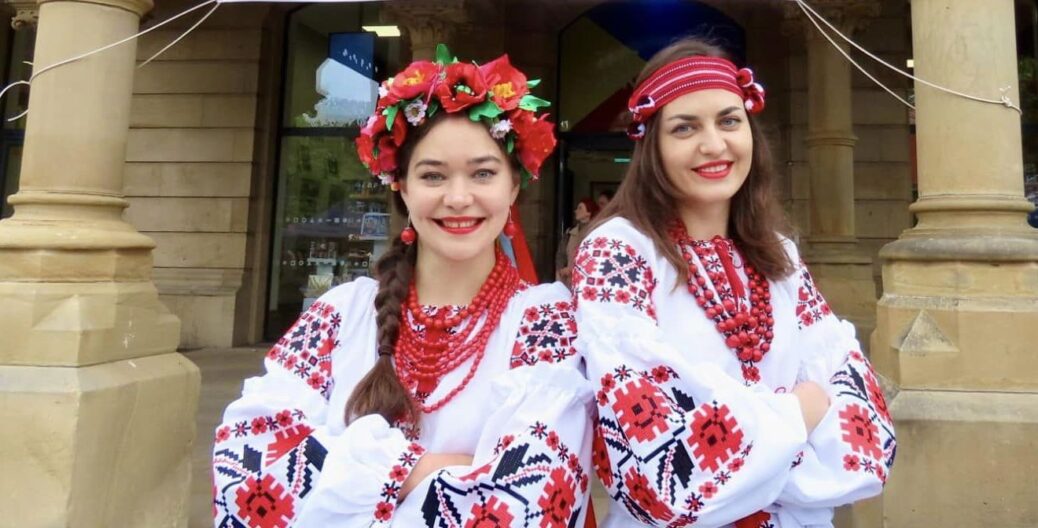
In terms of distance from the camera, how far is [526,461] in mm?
1491

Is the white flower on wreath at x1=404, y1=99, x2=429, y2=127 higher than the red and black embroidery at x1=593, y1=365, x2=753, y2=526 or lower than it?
higher

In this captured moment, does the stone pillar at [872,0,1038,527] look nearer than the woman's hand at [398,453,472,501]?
No

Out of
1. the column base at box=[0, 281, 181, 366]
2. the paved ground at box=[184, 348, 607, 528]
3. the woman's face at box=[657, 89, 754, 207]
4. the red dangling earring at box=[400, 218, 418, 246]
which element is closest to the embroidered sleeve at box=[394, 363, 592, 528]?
the red dangling earring at box=[400, 218, 418, 246]

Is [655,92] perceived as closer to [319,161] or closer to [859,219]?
[859,219]

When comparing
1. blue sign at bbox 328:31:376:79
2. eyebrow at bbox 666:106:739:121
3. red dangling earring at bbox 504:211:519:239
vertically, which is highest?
blue sign at bbox 328:31:376:79

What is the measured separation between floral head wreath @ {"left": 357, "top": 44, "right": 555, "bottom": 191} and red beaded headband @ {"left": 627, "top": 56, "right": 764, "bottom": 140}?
0.87ft

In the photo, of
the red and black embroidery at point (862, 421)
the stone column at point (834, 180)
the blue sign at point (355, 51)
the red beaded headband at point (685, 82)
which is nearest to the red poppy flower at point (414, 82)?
the red beaded headband at point (685, 82)

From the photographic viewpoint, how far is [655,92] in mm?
1790

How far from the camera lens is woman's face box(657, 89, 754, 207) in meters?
1.74

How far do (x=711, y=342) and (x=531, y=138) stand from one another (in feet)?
2.33

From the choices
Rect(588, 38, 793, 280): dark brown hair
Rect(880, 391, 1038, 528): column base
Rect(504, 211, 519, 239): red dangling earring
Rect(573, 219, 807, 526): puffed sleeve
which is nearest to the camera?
Rect(573, 219, 807, 526): puffed sleeve

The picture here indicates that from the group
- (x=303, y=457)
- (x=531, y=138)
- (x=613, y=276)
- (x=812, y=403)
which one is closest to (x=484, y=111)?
(x=531, y=138)

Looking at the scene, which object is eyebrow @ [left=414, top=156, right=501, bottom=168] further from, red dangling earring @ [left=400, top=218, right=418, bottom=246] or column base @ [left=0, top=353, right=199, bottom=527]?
column base @ [left=0, top=353, right=199, bottom=527]

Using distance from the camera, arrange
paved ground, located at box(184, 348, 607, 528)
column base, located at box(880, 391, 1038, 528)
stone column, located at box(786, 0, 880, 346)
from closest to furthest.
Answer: column base, located at box(880, 391, 1038, 528), paved ground, located at box(184, 348, 607, 528), stone column, located at box(786, 0, 880, 346)
